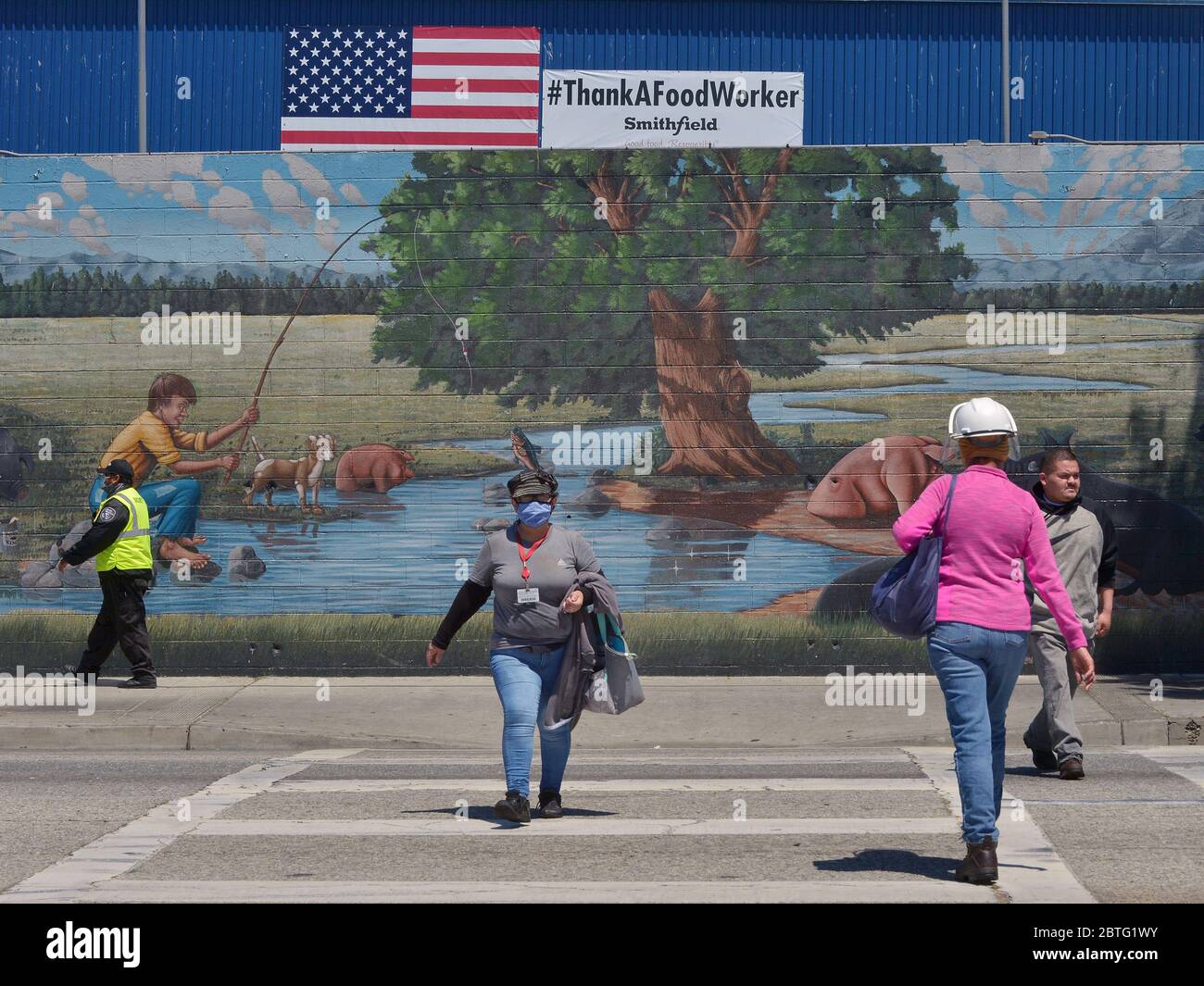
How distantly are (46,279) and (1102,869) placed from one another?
11475 millimetres

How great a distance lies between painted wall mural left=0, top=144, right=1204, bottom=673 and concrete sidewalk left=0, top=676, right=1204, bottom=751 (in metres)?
1.04

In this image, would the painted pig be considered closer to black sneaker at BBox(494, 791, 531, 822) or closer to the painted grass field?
the painted grass field

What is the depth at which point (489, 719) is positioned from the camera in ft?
40.8

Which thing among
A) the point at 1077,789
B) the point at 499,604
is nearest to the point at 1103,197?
the point at 1077,789

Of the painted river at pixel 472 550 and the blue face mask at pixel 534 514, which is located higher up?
the blue face mask at pixel 534 514

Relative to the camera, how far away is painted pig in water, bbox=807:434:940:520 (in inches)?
561

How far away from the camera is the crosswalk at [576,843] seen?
21.3ft

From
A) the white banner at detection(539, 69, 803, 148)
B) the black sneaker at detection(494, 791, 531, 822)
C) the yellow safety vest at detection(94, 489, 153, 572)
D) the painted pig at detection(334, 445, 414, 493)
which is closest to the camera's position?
the black sneaker at detection(494, 791, 531, 822)

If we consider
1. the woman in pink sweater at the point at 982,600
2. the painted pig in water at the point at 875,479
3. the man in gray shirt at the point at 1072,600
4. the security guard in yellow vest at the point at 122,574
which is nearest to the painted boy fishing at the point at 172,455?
the security guard in yellow vest at the point at 122,574

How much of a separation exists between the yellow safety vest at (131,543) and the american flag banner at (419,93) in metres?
4.55

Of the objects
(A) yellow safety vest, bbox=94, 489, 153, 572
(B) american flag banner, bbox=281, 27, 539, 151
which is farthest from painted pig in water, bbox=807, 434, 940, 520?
(A) yellow safety vest, bbox=94, 489, 153, 572

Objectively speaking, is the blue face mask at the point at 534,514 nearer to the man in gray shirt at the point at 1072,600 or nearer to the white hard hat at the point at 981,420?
the white hard hat at the point at 981,420

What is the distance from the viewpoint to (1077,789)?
29.2ft

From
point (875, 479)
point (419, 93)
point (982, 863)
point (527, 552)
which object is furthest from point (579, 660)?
point (419, 93)
